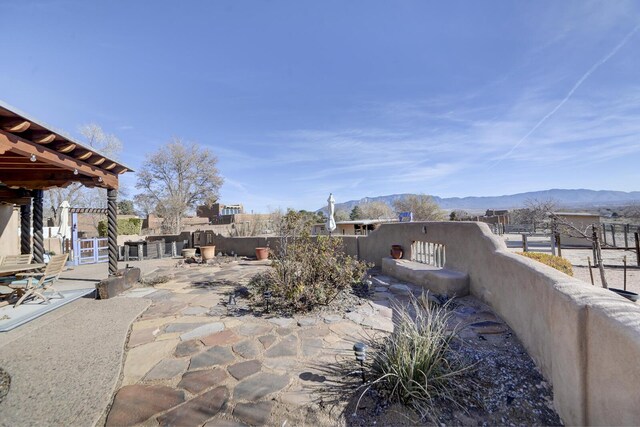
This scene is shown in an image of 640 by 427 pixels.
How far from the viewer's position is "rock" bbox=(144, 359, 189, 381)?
100 inches

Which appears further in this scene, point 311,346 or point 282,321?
point 282,321

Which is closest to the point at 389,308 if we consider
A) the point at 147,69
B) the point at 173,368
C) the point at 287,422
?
the point at 287,422

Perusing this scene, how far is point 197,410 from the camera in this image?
6.81 ft

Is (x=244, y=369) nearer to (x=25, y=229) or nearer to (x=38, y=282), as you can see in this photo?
(x=38, y=282)

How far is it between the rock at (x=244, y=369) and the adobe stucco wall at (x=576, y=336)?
2.50 m

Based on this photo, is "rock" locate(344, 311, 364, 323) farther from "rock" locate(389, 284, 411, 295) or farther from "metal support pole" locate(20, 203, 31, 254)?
"metal support pole" locate(20, 203, 31, 254)

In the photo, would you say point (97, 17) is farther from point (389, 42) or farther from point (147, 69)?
point (389, 42)

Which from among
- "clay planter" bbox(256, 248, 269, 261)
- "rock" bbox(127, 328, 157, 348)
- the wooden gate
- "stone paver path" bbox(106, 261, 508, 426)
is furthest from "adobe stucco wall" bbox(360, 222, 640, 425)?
the wooden gate

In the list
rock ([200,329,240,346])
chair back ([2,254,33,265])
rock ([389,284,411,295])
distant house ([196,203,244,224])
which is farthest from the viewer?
distant house ([196,203,244,224])

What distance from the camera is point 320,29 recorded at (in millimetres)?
8227

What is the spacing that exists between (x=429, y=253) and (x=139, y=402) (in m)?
6.26

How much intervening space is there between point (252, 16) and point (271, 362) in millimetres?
8603

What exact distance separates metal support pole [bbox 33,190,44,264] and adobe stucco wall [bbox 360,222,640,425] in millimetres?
10019

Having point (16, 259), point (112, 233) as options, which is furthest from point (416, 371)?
point (16, 259)
